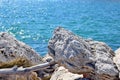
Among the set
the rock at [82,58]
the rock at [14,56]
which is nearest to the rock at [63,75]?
the rock at [82,58]

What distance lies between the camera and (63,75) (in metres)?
12.1

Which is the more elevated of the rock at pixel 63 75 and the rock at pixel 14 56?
the rock at pixel 14 56

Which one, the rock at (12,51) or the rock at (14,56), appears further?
the rock at (12,51)

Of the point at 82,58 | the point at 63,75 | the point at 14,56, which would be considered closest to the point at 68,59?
the point at 82,58

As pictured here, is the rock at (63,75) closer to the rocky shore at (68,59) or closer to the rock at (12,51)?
the rocky shore at (68,59)

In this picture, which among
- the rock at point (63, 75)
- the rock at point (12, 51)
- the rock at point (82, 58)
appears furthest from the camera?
the rock at point (63, 75)

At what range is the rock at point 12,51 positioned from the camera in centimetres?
1145

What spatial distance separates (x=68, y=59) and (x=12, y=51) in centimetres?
183

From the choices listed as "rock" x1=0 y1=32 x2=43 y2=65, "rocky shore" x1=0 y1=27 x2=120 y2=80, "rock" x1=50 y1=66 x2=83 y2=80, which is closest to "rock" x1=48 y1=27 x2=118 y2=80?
"rocky shore" x1=0 y1=27 x2=120 y2=80

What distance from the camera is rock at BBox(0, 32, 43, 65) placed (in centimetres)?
1145

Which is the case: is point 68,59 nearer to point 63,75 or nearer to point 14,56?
point 63,75

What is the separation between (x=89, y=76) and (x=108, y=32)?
2559 centimetres

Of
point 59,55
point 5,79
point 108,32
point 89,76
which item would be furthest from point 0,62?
point 108,32

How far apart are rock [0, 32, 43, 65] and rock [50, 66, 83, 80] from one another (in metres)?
0.70
